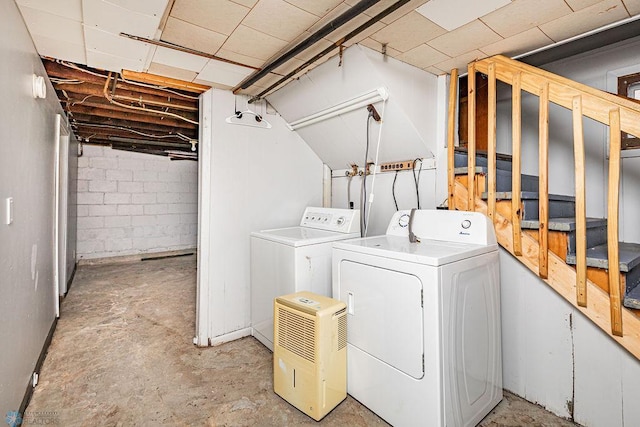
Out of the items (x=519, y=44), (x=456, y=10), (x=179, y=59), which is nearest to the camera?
(x=456, y=10)

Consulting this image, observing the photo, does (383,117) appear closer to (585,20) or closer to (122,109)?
(585,20)

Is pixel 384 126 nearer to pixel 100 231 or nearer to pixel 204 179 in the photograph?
pixel 204 179

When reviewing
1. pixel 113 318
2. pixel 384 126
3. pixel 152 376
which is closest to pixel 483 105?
pixel 384 126

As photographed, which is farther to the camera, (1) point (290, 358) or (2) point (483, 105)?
(2) point (483, 105)

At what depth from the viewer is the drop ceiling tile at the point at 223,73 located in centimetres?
227

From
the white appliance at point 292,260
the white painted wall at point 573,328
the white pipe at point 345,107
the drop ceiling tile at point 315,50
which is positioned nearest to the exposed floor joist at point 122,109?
the white pipe at point 345,107

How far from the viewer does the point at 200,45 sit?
1.99 meters

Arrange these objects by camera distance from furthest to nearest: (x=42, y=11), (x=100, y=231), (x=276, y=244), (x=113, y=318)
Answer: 1. (x=100, y=231)
2. (x=113, y=318)
3. (x=276, y=244)
4. (x=42, y=11)

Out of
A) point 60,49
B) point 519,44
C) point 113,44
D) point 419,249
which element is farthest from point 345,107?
point 60,49

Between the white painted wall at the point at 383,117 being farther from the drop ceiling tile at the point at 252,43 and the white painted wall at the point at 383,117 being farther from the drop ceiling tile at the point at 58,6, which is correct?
the drop ceiling tile at the point at 58,6

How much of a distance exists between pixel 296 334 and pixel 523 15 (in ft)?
7.00

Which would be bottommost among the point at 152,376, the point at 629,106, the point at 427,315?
the point at 152,376

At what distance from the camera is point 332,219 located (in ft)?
9.05

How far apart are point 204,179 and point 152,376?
4.97 ft
